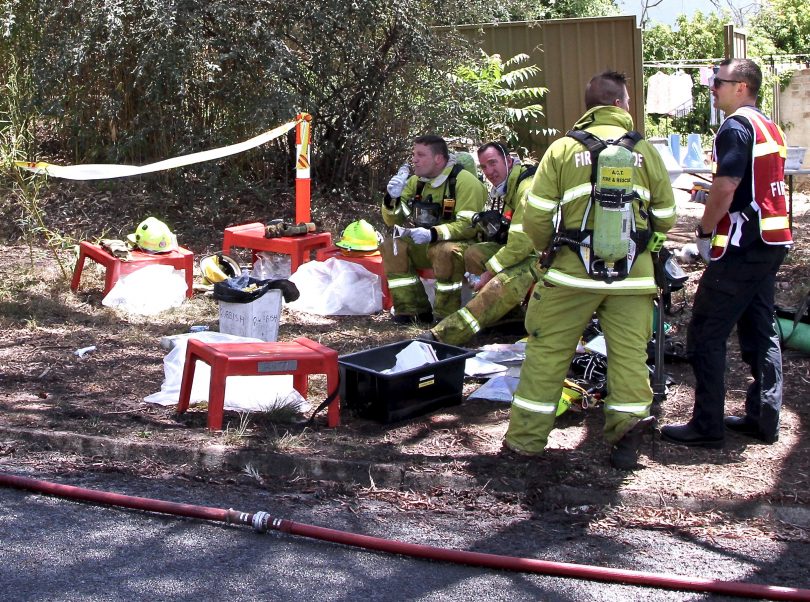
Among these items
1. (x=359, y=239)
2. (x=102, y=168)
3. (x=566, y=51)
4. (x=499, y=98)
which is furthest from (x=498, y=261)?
(x=566, y=51)

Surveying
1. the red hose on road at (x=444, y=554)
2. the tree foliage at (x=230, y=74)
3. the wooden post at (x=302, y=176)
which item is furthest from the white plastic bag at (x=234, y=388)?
the tree foliage at (x=230, y=74)

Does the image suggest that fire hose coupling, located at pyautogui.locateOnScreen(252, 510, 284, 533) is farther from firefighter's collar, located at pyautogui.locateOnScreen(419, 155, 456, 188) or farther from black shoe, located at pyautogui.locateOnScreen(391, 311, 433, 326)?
firefighter's collar, located at pyautogui.locateOnScreen(419, 155, 456, 188)

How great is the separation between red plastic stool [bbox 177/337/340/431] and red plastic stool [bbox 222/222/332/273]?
10.8ft

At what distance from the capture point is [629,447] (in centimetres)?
492

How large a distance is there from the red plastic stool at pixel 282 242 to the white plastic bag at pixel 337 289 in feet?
1.15

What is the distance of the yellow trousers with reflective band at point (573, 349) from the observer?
4.83 meters

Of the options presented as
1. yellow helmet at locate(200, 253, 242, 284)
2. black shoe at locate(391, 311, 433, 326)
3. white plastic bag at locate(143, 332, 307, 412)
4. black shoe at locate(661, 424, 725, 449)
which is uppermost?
yellow helmet at locate(200, 253, 242, 284)

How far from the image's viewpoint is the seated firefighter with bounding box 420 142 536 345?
704 centimetres

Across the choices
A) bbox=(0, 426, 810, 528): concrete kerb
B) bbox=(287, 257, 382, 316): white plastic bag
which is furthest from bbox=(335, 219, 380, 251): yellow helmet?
bbox=(0, 426, 810, 528): concrete kerb

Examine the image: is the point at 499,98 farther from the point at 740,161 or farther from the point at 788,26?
the point at 788,26

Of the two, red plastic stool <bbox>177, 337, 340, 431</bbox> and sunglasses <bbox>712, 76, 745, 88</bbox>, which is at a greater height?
sunglasses <bbox>712, 76, 745, 88</bbox>

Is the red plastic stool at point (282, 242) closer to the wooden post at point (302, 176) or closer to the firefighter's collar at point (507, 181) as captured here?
the wooden post at point (302, 176)

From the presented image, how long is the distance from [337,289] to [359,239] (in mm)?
553

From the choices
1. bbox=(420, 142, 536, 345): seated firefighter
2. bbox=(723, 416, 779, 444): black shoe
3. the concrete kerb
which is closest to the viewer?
the concrete kerb
